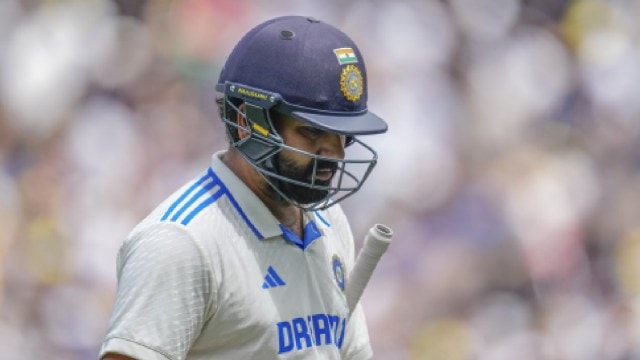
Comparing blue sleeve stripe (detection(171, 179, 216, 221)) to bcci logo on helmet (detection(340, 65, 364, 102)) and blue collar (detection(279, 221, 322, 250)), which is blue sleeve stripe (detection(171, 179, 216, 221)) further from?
bcci logo on helmet (detection(340, 65, 364, 102))

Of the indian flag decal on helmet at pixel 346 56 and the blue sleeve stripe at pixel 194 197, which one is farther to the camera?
the indian flag decal on helmet at pixel 346 56

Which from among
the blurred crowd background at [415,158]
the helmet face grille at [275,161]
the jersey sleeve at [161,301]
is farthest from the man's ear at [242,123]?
the blurred crowd background at [415,158]

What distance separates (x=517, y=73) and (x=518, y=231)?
0.74 m

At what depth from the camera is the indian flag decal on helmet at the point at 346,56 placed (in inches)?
87.8

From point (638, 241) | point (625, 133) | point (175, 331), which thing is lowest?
point (638, 241)

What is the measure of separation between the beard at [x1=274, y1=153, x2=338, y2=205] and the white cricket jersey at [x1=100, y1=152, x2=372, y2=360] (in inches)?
2.9

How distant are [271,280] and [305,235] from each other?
0.20 meters

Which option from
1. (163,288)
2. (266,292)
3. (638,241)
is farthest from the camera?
(638,241)

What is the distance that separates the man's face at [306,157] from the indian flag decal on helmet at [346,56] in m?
0.15

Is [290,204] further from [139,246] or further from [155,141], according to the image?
[155,141]

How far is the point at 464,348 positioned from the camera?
485 cm

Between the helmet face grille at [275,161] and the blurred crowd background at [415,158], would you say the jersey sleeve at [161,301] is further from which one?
the blurred crowd background at [415,158]

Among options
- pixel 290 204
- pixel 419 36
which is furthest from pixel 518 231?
pixel 290 204

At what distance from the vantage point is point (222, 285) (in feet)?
6.84
